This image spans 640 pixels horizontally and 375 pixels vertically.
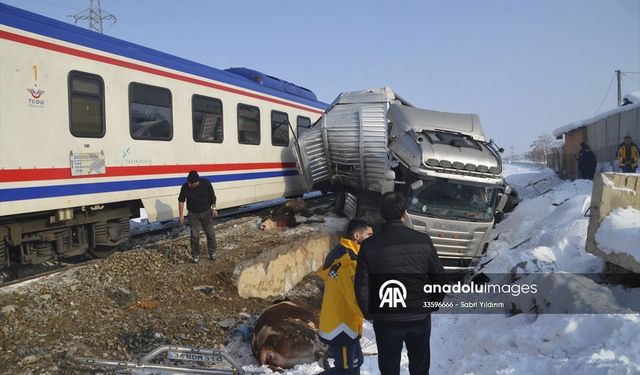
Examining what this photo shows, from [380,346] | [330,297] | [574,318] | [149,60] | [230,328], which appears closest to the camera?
[380,346]

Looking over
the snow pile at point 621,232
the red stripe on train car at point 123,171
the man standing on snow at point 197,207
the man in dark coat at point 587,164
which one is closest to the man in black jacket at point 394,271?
the snow pile at point 621,232

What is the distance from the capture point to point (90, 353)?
4.75 m

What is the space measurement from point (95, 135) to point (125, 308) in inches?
108

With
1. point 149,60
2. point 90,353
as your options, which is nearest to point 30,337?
point 90,353

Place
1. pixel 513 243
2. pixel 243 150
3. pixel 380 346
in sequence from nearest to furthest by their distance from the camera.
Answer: pixel 380 346, pixel 513 243, pixel 243 150

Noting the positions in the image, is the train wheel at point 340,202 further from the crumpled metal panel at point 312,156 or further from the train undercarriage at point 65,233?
the train undercarriage at point 65,233

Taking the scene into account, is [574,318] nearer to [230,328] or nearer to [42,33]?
[230,328]

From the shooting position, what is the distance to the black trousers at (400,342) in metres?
3.33

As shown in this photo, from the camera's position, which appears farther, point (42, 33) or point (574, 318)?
point (42, 33)

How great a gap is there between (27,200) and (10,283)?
110cm

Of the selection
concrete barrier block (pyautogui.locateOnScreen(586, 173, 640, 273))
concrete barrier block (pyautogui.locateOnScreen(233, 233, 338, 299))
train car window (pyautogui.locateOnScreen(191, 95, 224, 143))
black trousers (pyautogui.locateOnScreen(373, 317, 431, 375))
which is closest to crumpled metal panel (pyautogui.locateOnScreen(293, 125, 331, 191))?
train car window (pyautogui.locateOnScreen(191, 95, 224, 143))

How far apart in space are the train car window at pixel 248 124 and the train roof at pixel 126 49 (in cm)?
54

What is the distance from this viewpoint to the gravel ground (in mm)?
4828

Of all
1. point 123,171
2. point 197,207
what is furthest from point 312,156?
point 123,171
